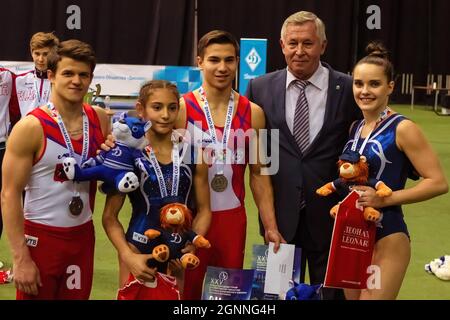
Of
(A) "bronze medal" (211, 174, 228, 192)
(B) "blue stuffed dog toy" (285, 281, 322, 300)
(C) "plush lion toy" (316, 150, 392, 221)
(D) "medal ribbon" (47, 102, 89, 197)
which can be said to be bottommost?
(B) "blue stuffed dog toy" (285, 281, 322, 300)

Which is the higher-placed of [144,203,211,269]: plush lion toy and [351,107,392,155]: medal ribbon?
[351,107,392,155]: medal ribbon

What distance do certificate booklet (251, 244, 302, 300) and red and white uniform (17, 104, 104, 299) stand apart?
738 millimetres

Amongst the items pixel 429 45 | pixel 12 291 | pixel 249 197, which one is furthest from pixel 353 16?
pixel 12 291

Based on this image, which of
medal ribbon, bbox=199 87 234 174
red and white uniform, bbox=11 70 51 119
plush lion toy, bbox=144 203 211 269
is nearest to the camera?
plush lion toy, bbox=144 203 211 269

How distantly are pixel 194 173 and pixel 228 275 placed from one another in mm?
468

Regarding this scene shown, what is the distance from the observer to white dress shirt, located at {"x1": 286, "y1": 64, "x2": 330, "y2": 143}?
366 cm

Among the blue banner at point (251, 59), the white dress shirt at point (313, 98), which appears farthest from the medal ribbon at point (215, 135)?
the blue banner at point (251, 59)

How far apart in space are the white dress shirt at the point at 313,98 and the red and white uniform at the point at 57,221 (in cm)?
97

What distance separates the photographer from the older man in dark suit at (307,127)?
362 cm

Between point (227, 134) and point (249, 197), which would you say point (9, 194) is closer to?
point (227, 134)

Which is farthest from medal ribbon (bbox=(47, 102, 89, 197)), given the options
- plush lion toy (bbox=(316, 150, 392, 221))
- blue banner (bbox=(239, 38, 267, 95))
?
blue banner (bbox=(239, 38, 267, 95))

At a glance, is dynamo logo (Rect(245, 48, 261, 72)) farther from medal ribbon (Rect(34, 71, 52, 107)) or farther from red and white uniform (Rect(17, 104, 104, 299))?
red and white uniform (Rect(17, 104, 104, 299))

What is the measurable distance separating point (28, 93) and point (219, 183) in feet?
7.45
